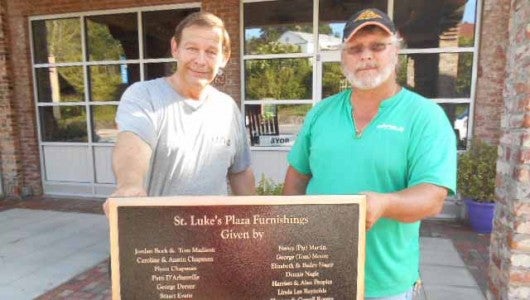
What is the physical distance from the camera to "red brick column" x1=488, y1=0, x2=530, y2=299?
2279mm

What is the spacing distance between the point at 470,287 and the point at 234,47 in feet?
14.7

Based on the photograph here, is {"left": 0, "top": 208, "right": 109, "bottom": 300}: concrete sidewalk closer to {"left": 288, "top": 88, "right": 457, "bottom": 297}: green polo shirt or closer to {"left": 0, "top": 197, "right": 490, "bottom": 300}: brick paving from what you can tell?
{"left": 0, "top": 197, "right": 490, "bottom": 300}: brick paving

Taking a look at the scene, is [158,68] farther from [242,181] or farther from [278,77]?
[242,181]

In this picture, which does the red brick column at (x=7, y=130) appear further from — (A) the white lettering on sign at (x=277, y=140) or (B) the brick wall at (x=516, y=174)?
(B) the brick wall at (x=516, y=174)

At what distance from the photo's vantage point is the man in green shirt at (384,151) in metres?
1.46

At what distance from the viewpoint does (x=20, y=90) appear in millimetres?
7102

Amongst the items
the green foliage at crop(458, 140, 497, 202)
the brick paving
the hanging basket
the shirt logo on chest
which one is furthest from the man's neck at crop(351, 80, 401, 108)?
the hanging basket

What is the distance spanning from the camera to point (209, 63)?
1792mm

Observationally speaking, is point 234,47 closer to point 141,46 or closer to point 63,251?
Answer: point 141,46

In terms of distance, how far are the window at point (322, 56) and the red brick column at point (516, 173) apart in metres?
3.06

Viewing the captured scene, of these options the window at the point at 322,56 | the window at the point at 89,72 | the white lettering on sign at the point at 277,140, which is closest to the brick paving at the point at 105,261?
the window at the point at 89,72

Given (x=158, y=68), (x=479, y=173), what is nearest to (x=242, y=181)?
(x=479, y=173)

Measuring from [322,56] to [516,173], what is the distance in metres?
3.93

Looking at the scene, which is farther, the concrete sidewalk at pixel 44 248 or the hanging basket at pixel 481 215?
the hanging basket at pixel 481 215
